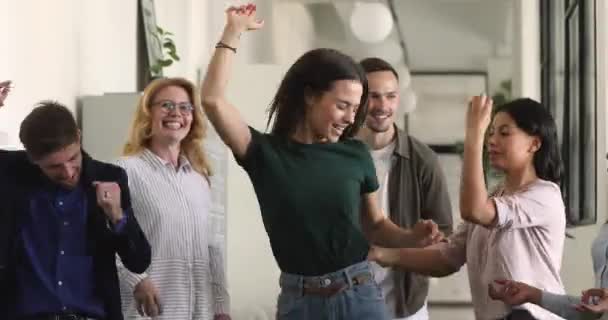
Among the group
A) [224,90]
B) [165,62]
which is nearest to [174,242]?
[224,90]

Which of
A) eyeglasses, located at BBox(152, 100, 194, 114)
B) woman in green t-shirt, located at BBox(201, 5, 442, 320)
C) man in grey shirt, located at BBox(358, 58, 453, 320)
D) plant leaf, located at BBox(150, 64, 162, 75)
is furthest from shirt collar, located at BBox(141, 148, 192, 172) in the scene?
plant leaf, located at BBox(150, 64, 162, 75)

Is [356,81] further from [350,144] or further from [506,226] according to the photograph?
[506,226]

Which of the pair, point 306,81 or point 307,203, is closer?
point 307,203

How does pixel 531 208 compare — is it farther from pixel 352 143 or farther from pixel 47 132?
pixel 47 132

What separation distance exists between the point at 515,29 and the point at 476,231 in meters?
5.19

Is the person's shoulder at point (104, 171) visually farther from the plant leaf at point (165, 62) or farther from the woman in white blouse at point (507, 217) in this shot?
the plant leaf at point (165, 62)

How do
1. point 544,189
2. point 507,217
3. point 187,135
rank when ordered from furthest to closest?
point 187,135 < point 544,189 < point 507,217

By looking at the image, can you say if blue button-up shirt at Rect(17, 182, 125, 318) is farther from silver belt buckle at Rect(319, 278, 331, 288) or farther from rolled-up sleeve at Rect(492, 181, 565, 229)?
rolled-up sleeve at Rect(492, 181, 565, 229)

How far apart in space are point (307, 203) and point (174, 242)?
944mm

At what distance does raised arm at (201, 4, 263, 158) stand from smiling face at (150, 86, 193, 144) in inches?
37.5

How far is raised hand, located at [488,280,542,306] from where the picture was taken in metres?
2.52

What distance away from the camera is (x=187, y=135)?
3299 mm

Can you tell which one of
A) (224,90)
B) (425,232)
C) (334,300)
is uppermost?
(224,90)

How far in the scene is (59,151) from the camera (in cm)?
232
